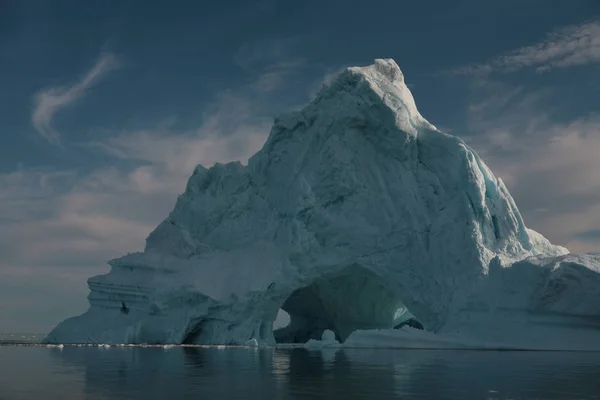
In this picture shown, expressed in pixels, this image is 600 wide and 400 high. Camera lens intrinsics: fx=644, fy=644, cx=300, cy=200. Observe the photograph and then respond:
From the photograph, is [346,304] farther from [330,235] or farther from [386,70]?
[386,70]

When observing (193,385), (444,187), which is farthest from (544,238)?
(193,385)

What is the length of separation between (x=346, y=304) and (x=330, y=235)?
6.95m

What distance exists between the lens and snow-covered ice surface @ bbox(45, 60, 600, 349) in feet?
96.5

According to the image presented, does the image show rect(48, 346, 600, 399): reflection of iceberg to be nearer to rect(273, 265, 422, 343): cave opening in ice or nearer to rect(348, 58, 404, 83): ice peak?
rect(273, 265, 422, 343): cave opening in ice

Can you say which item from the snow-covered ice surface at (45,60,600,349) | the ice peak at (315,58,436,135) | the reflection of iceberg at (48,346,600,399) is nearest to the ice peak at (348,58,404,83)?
the ice peak at (315,58,436,135)

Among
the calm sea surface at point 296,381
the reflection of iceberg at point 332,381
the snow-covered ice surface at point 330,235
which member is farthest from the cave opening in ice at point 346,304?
the calm sea surface at point 296,381

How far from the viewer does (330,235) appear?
3089cm

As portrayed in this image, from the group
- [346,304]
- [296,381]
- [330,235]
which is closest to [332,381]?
[296,381]

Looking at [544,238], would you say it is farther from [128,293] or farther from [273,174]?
[128,293]

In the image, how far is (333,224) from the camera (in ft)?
101

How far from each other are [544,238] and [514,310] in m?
9.35

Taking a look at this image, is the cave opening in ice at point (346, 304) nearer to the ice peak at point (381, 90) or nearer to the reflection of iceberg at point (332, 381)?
the ice peak at point (381, 90)

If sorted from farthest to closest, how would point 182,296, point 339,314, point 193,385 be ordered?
point 339,314 < point 182,296 < point 193,385

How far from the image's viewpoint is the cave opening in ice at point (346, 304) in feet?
115
